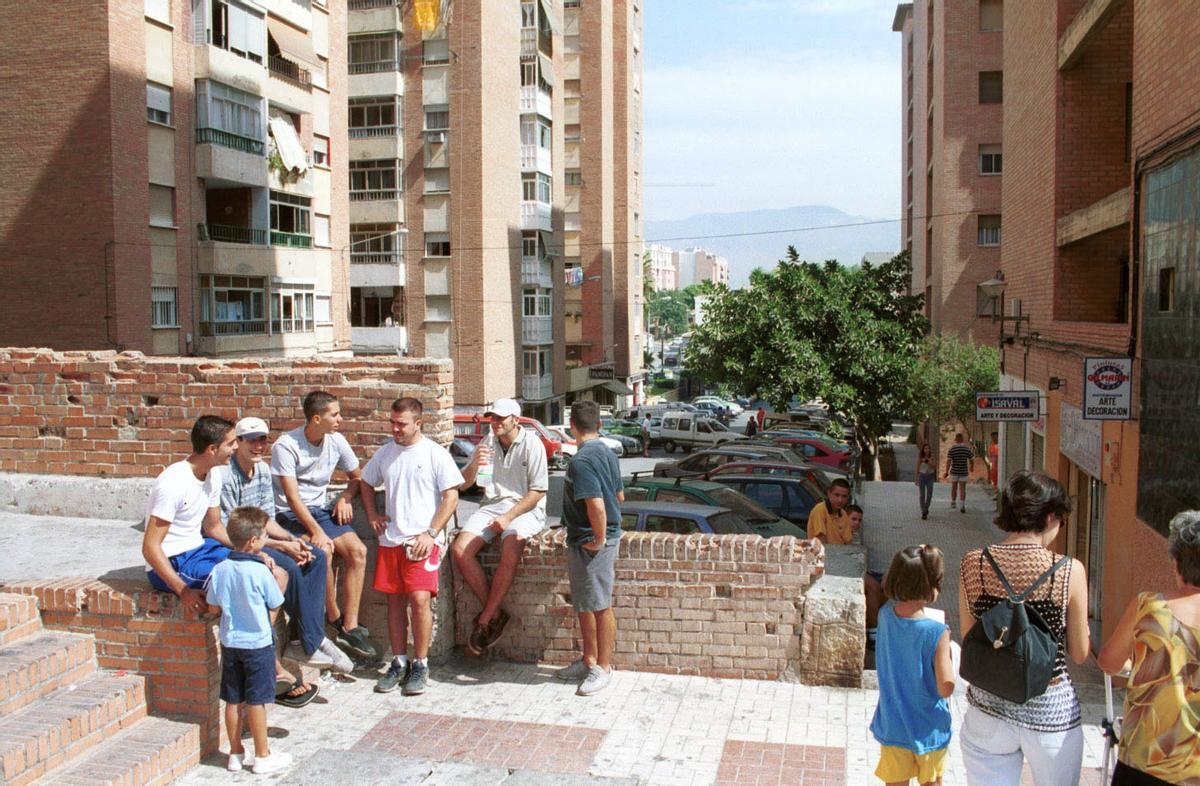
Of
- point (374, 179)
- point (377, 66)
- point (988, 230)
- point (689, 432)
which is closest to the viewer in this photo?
point (988, 230)

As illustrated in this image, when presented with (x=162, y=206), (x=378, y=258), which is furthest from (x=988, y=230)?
(x=162, y=206)

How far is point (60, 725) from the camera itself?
18.5 ft

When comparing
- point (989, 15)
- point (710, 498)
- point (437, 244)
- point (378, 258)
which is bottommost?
point (710, 498)

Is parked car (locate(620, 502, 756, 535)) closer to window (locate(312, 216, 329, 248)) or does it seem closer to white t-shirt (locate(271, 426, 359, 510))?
white t-shirt (locate(271, 426, 359, 510))

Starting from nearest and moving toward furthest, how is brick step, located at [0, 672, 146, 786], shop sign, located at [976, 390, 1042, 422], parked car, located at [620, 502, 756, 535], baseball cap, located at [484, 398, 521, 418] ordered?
brick step, located at [0, 672, 146, 786] → baseball cap, located at [484, 398, 521, 418] → parked car, located at [620, 502, 756, 535] → shop sign, located at [976, 390, 1042, 422]

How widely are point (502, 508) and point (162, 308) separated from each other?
24.1 metres

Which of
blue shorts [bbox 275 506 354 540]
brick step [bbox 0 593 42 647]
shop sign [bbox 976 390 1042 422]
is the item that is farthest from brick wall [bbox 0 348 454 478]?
shop sign [bbox 976 390 1042 422]

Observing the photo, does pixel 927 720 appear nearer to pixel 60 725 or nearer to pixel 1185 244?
pixel 60 725

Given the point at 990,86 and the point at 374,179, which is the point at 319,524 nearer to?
the point at 374,179

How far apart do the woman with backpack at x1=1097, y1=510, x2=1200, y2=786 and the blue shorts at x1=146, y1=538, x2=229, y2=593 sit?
458cm

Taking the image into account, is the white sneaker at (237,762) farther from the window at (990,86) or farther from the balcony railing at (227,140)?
the window at (990,86)

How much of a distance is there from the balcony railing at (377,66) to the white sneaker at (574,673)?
1626 inches

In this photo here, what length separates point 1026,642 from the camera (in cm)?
439

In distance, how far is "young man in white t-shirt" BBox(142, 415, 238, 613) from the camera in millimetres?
6164
